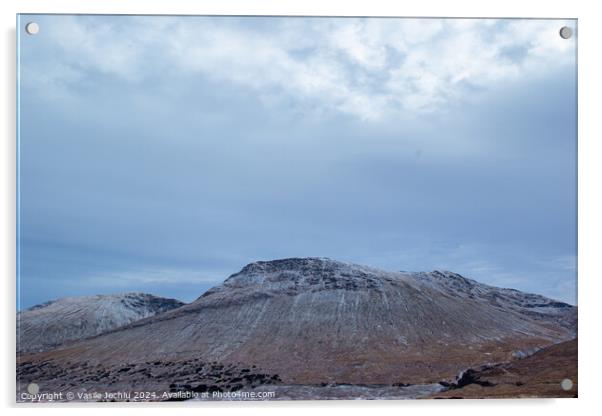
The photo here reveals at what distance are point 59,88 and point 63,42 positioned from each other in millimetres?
586

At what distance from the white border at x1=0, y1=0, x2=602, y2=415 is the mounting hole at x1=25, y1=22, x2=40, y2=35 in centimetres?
16

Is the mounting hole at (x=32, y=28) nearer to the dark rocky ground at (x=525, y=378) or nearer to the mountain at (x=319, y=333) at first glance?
the mountain at (x=319, y=333)

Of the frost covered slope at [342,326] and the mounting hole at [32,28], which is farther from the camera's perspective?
the frost covered slope at [342,326]

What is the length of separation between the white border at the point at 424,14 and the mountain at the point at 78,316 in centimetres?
21

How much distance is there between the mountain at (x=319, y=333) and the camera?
302 inches

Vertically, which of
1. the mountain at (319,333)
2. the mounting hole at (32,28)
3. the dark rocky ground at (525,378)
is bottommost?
the dark rocky ground at (525,378)

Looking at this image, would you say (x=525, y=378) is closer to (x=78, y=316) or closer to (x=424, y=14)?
(x=424, y=14)

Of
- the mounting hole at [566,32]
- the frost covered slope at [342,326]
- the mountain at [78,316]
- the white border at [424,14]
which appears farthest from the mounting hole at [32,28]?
the mounting hole at [566,32]

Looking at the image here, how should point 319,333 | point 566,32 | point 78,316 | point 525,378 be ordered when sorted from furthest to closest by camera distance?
point 319,333 → point 78,316 → point 566,32 → point 525,378

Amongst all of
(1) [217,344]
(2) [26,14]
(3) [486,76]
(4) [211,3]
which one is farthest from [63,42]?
(3) [486,76]

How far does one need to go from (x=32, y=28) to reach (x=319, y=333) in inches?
211

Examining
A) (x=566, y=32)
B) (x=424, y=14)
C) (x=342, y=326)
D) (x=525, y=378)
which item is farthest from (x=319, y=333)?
(x=566, y=32)

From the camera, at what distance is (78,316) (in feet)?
26.1

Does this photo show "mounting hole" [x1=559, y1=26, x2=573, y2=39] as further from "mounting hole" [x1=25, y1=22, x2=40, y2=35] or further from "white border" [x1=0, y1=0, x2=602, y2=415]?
"mounting hole" [x1=25, y1=22, x2=40, y2=35]
